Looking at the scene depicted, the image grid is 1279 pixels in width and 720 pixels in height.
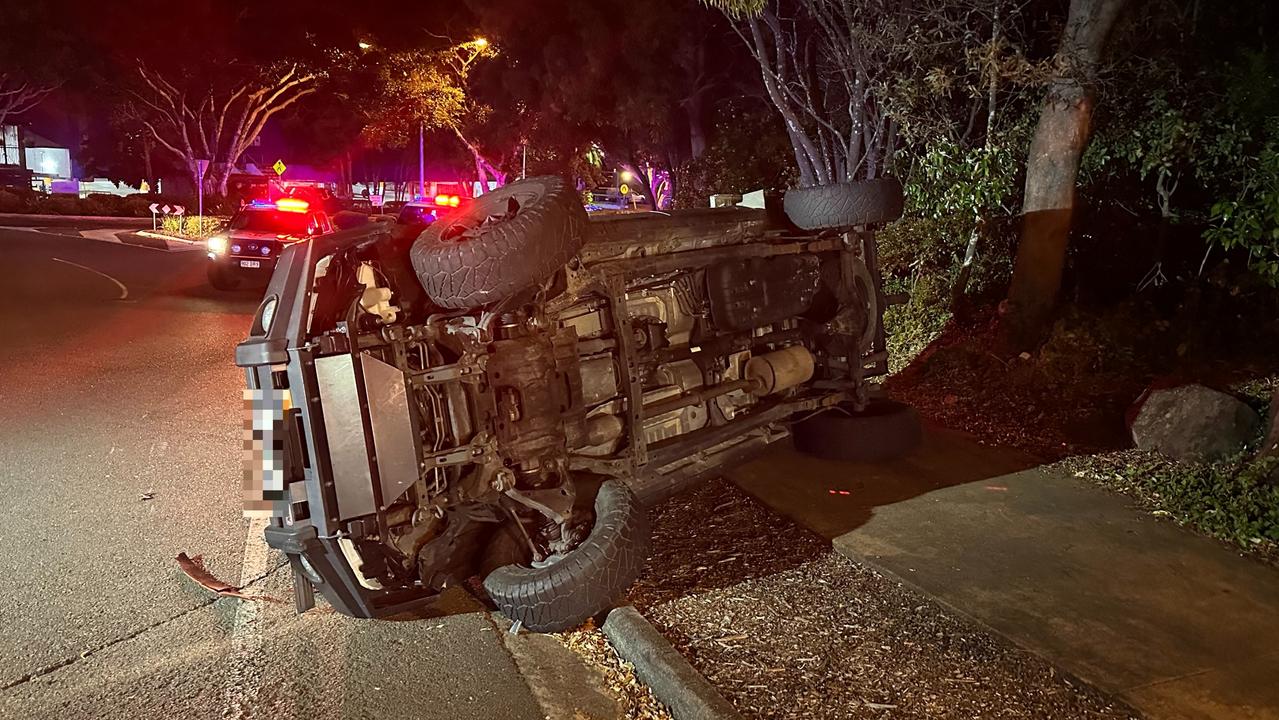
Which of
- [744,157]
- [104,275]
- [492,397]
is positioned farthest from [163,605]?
[104,275]

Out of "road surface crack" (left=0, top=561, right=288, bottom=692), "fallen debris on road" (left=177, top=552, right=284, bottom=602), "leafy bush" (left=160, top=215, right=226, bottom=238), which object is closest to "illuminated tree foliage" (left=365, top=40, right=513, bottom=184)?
"leafy bush" (left=160, top=215, right=226, bottom=238)

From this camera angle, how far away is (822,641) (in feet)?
14.0

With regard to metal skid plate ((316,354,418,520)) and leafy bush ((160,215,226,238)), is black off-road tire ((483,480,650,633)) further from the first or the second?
leafy bush ((160,215,226,238))

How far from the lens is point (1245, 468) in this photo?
239 inches

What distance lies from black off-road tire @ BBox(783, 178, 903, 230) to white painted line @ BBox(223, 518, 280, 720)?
3990 millimetres

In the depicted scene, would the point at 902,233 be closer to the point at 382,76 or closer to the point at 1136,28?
the point at 1136,28

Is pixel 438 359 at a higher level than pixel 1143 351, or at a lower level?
higher

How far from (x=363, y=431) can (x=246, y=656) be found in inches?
48.6

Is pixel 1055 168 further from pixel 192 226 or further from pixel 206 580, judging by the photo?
pixel 192 226

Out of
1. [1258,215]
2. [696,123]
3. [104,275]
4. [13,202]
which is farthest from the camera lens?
[13,202]

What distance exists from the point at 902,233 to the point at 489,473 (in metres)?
8.19

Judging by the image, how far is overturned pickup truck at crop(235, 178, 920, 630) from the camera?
157 inches

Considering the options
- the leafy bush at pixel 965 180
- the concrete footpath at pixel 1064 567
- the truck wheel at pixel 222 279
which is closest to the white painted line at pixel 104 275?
the truck wheel at pixel 222 279

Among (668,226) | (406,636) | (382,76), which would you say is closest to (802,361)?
(668,226)
